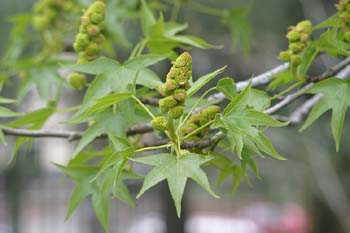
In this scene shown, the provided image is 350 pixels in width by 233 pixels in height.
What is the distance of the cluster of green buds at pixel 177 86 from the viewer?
4.69 feet

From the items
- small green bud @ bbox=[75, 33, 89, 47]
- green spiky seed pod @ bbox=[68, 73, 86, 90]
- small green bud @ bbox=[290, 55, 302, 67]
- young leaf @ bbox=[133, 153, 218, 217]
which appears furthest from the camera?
green spiky seed pod @ bbox=[68, 73, 86, 90]

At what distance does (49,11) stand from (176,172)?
152 cm

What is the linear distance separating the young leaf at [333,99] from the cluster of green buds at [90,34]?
619mm

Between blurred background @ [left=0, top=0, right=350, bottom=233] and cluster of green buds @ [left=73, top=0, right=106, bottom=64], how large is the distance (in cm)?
61

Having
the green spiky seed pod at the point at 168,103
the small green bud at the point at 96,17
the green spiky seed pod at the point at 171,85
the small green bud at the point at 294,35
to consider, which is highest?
the small green bud at the point at 96,17

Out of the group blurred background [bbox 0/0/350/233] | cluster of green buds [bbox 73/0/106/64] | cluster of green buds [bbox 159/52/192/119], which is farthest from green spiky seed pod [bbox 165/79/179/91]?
blurred background [bbox 0/0/350/233]

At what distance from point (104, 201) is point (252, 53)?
9.77 ft

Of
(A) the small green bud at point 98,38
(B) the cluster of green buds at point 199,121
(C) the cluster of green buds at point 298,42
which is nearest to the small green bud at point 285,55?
(C) the cluster of green buds at point 298,42

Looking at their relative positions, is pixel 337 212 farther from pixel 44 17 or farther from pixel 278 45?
pixel 44 17

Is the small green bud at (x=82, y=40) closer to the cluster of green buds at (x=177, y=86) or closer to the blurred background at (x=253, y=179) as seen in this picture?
the cluster of green buds at (x=177, y=86)

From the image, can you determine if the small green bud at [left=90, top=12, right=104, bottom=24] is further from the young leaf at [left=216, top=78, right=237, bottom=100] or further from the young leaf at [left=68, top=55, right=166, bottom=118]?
the young leaf at [left=216, top=78, right=237, bottom=100]

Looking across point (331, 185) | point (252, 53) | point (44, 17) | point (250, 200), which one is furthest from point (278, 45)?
point (250, 200)

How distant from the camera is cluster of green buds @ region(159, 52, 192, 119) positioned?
4.69 feet

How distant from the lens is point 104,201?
1.87m
